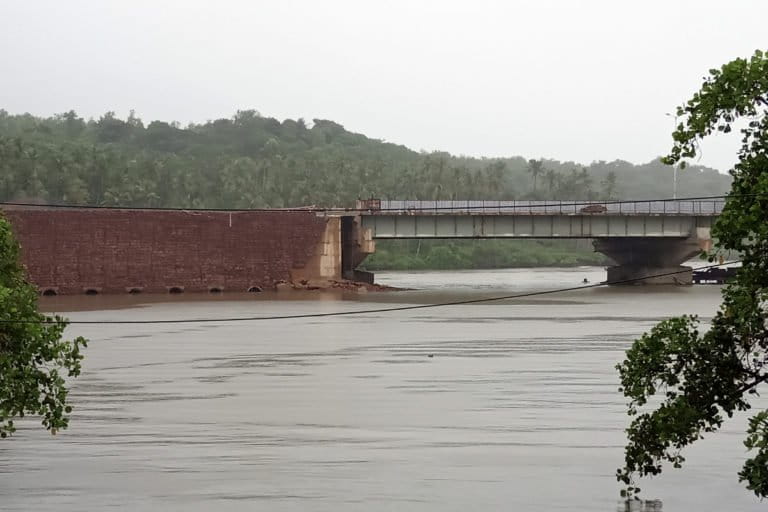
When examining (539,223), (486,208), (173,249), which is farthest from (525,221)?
(173,249)

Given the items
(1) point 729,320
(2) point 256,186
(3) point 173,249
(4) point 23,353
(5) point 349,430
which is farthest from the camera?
(2) point 256,186

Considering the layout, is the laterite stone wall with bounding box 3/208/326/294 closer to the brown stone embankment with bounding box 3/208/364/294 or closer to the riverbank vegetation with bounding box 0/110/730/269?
the brown stone embankment with bounding box 3/208/364/294

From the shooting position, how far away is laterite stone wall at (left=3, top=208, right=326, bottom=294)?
7506cm

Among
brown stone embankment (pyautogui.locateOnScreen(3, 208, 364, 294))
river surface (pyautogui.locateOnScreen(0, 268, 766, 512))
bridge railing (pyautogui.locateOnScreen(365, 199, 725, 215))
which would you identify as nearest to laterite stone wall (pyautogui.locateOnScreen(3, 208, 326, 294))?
brown stone embankment (pyautogui.locateOnScreen(3, 208, 364, 294))

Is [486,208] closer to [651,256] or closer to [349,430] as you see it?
[651,256]

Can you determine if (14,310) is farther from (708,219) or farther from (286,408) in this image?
(708,219)

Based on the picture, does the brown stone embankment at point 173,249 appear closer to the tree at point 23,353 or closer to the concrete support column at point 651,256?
the concrete support column at point 651,256

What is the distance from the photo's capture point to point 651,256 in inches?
3698

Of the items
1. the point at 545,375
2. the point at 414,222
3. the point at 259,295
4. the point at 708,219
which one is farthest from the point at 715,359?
the point at 708,219

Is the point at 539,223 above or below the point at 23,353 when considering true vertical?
above

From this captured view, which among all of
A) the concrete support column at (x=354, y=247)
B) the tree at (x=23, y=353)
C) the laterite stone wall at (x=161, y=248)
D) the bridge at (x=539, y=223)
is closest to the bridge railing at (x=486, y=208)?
the bridge at (x=539, y=223)

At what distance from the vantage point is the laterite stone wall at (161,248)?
75062 mm

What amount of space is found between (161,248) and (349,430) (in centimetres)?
5602

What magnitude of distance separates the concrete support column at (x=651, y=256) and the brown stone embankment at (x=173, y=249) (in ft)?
82.6
